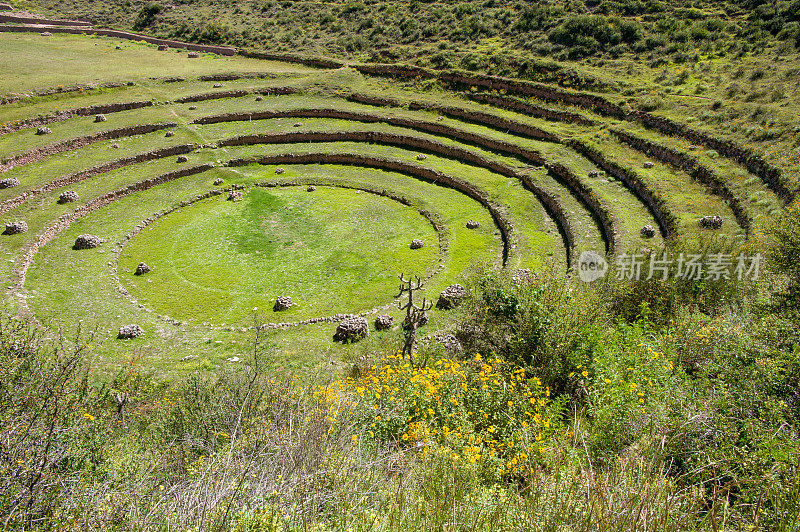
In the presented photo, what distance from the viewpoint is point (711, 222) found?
2414 cm

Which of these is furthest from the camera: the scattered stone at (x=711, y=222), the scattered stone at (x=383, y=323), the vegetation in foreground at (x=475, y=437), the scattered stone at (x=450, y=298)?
the scattered stone at (x=711, y=222)

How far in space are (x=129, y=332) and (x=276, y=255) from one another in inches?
369

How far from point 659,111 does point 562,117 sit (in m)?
7.74

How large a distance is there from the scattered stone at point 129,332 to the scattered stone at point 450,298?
1375 cm

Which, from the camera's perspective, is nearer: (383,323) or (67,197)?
(383,323)

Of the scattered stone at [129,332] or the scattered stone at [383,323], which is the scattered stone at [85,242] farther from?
the scattered stone at [383,323]

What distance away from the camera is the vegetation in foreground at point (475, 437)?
6160 mm

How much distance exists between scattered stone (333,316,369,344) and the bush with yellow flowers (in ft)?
25.5

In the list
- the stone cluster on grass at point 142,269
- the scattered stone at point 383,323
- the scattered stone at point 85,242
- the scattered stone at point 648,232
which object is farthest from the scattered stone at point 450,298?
the scattered stone at point 85,242

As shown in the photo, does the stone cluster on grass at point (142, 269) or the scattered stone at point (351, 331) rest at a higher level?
the scattered stone at point (351, 331)

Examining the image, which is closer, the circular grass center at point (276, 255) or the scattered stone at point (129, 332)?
the scattered stone at point (129, 332)

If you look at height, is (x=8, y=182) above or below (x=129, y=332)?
above

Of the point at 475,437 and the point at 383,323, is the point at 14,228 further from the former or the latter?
the point at 475,437

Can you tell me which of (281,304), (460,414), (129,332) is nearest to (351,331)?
(281,304)
